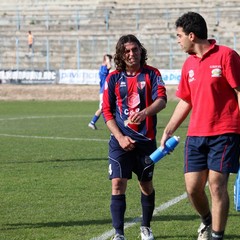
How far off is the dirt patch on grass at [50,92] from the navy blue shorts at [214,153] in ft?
100.0

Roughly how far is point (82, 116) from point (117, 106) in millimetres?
18993

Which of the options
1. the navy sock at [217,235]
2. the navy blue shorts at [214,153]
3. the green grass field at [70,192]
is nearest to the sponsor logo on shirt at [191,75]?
the navy blue shorts at [214,153]

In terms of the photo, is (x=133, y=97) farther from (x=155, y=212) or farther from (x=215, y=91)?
(x=155, y=212)

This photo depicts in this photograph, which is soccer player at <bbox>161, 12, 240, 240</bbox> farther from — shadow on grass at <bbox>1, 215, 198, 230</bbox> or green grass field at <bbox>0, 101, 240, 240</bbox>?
shadow on grass at <bbox>1, 215, 198, 230</bbox>

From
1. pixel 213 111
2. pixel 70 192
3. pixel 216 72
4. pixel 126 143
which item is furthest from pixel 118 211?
pixel 70 192

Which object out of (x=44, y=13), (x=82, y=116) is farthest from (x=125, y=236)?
(x=44, y=13)

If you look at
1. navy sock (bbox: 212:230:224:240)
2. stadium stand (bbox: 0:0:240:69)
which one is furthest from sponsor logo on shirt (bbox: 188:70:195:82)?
stadium stand (bbox: 0:0:240:69)

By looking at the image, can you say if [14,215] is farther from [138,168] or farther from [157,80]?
[157,80]

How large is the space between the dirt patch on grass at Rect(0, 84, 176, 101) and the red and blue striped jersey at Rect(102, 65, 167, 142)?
29660mm

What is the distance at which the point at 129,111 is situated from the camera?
8.25 meters

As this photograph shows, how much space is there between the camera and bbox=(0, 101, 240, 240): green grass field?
29.1 ft

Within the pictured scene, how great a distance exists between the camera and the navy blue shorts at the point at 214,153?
7344 mm

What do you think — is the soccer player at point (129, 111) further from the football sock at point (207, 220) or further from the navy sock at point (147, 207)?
the football sock at point (207, 220)

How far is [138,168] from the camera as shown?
841 cm
